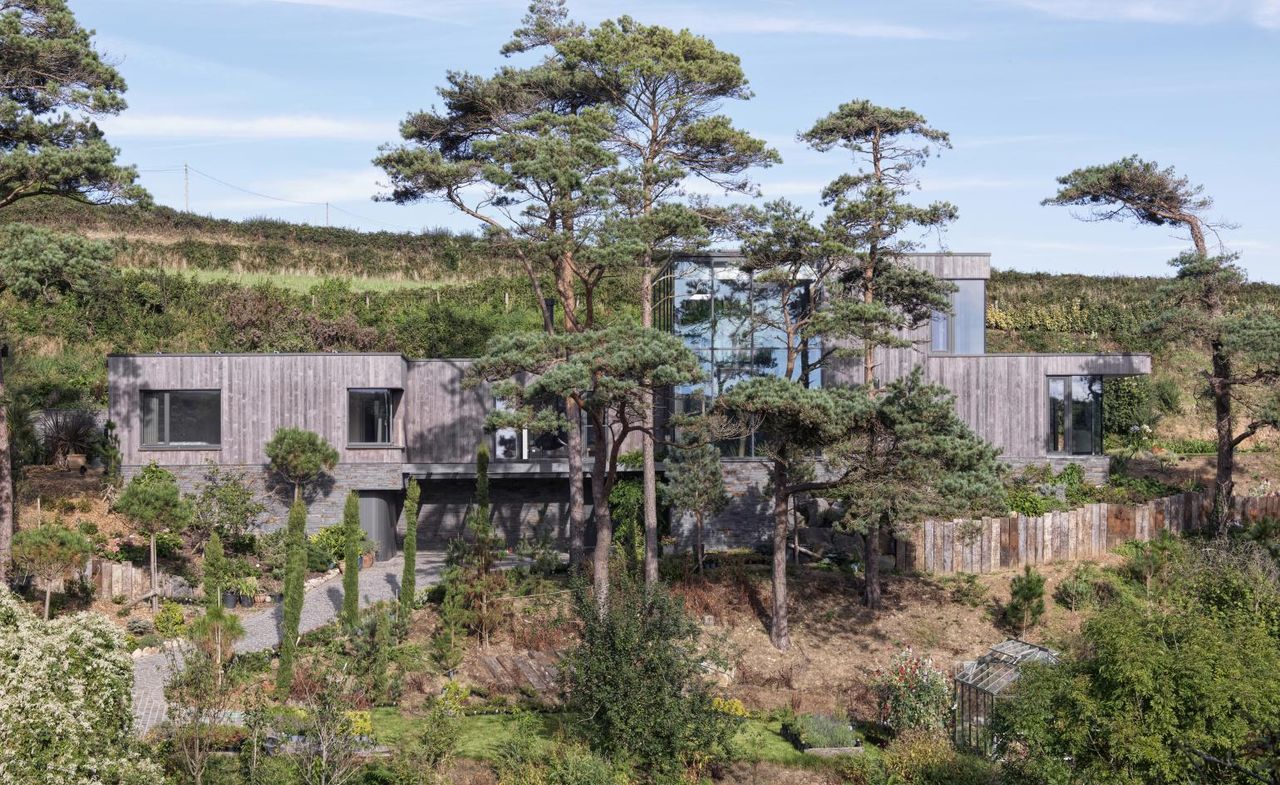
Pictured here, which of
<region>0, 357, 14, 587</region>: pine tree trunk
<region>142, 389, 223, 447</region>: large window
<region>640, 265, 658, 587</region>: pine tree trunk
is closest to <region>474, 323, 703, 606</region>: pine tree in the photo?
<region>640, 265, 658, 587</region>: pine tree trunk

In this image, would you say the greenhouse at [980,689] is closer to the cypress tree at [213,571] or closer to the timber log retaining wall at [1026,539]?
the timber log retaining wall at [1026,539]

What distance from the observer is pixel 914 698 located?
18.0m

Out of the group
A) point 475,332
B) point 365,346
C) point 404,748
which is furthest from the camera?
point 475,332

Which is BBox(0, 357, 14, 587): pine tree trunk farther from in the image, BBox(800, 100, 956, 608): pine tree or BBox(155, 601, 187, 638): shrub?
BBox(800, 100, 956, 608): pine tree

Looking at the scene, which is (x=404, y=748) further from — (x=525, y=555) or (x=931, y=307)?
(x=931, y=307)

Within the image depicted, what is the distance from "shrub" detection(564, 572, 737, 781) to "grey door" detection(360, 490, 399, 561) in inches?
503

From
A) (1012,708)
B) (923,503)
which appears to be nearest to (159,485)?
(923,503)

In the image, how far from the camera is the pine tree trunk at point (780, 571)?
22.8 m

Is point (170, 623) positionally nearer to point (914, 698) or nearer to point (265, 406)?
point (265, 406)

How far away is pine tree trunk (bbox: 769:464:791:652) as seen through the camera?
2280 centimetres

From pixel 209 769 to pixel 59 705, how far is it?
3202 mm

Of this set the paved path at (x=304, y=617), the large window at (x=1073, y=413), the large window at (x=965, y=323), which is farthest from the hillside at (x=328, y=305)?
the paved path at (x=304, y=617)

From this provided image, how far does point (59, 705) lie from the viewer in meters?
11.5

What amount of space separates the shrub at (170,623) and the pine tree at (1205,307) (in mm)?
21342
